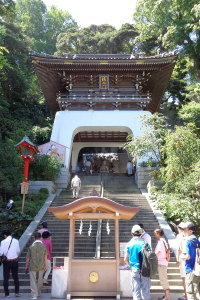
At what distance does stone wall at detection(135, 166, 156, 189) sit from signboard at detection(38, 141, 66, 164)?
4.38m

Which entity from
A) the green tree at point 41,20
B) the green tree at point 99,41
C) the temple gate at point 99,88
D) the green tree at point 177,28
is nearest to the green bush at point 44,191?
the temple gate at point 99,88

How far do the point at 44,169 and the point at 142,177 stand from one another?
5.24 metres

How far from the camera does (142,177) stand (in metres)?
15.4

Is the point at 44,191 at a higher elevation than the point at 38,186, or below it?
below

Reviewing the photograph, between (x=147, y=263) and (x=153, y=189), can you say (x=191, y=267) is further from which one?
(x=153, y=189)

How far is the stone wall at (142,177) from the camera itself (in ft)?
49.8

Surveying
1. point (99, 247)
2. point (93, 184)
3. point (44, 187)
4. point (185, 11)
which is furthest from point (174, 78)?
point (99, 247)

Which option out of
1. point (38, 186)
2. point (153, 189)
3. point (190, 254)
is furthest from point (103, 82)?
point (190, 254)

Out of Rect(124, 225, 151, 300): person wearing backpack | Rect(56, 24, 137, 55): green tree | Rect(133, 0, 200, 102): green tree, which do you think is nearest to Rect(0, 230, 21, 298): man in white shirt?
Rect(124, 225, 151, 300): person wearing backpack

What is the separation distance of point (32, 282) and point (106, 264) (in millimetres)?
1503

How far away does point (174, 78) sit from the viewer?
2839 cm

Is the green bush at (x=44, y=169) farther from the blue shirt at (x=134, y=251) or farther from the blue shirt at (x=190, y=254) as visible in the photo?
the blue shirt at (x=190, y=254)

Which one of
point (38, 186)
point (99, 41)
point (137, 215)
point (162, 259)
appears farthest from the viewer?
point (99, 41)

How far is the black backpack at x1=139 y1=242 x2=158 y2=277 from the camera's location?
4352 mm
